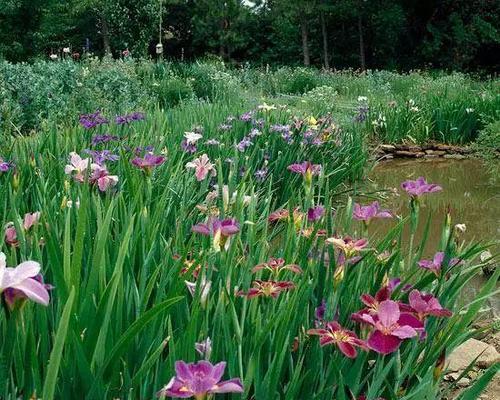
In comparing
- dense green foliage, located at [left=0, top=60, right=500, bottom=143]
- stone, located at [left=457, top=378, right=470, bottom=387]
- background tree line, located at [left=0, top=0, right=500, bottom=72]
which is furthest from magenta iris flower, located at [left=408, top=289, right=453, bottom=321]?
background tree line, located at [left=0, top=0, right=500, bottom=72]

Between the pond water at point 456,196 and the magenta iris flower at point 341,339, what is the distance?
210 centimetres

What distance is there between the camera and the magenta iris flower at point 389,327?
847 millimetres

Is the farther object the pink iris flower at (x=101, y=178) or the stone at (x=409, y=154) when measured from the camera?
the stone at (x=409, y=154)

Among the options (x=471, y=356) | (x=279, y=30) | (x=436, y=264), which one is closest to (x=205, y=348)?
(x=436, y=264)

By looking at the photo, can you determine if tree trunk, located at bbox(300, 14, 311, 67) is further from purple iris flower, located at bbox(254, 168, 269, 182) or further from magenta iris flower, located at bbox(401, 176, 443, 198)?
magenta iris flower, located at bbox(401, 176, 443, 198)

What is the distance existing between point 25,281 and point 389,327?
1.73ft

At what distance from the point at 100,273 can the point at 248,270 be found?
329 millimetres

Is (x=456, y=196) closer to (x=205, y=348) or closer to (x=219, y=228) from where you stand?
(x=219, y=228)

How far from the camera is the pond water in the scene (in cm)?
402

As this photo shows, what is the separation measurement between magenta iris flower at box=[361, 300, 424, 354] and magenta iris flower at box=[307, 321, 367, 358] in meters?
0.04

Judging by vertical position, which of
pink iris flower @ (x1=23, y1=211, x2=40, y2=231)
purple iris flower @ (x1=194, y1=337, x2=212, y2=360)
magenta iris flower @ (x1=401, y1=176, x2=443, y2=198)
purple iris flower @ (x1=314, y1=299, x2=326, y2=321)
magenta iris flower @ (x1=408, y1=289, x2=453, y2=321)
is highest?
pink iris flower @ (x1=23, y1=211, x2=40, y2=231)

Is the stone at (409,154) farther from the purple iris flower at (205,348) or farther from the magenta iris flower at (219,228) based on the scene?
the purple iris flower at (205,348)

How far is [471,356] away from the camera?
7.23 feet

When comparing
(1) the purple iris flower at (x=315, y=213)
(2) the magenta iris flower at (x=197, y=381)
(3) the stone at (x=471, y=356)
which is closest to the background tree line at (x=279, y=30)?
(3) the stone at (x=471, y=356)
